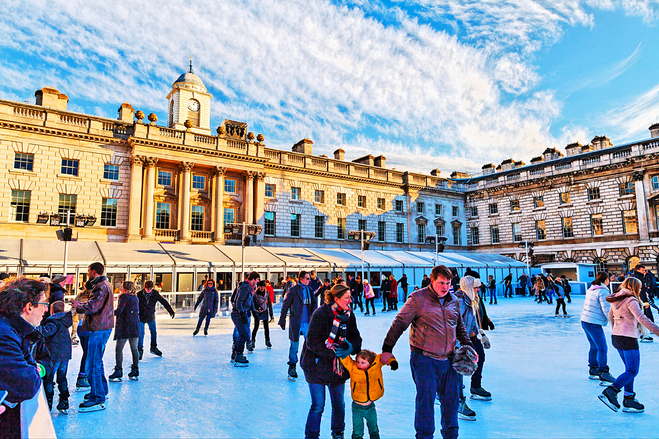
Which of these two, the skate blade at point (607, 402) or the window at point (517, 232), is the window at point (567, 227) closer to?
the window at point (517, 232)

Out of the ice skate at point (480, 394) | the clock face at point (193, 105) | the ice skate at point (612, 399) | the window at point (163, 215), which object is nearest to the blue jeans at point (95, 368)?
the ice skate at point (480, 394)

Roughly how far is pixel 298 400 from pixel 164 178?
26.6 m

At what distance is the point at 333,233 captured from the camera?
121ft

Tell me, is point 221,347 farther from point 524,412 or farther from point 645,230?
point 645,230

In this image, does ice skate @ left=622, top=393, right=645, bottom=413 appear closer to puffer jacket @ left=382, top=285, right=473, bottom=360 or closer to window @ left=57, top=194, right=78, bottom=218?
puffer jacket @ left=382, top=285, right=473, bottom=360

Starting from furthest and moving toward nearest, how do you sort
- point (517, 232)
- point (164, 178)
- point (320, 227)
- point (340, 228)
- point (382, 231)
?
point (517, 232) → point (382, 231) → point (340, 228) → point (320, 227) → point (164, 178)

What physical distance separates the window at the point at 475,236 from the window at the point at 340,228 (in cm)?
1677

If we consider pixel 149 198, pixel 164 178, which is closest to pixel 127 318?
pixel 149 198

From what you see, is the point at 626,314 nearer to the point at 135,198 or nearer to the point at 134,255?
the point at 134,255

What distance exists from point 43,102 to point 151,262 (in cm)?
1420

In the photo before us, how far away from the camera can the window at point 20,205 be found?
Result: 2475 cm

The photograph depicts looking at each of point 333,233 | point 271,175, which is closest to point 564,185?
point 333,233

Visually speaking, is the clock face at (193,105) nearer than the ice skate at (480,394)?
No

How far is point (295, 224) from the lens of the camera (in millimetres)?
35094
